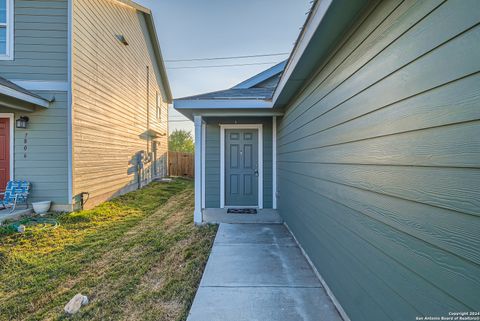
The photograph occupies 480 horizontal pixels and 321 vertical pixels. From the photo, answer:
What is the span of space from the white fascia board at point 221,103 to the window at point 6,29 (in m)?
4.28

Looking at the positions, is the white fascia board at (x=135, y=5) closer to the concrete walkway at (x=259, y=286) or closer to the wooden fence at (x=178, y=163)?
the concrete walkway at (x=259, y=286)

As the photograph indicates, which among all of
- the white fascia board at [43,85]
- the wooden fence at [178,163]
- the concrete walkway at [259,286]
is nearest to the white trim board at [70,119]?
the white fascia board at [43,85]

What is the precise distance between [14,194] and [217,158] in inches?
173

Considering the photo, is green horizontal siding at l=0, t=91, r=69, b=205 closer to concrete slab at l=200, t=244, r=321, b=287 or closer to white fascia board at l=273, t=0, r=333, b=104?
concrete slab at l=200, t=244, r=321, b=287

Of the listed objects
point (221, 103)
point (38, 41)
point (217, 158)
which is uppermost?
point (38, 41)

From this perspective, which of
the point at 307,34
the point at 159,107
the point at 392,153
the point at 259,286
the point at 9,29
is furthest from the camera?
the point at 159,107

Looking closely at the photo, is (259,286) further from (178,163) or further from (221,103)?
(178,163)

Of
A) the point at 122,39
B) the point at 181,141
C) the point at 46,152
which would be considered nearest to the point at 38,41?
the point at 46,152

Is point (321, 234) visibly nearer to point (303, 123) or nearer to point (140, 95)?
point (303, 123)

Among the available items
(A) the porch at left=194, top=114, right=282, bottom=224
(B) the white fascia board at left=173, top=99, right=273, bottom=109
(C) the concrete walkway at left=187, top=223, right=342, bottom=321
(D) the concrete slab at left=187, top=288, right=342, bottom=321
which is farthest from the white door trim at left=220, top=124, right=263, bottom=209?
(D) the concrete slab at left=187, top=288, right=342, bottom=321

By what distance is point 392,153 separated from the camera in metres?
1.39

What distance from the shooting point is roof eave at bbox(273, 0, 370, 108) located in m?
1.79

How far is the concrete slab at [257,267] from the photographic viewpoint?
274cm

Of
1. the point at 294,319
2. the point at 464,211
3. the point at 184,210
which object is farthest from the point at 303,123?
the point at 184,210
